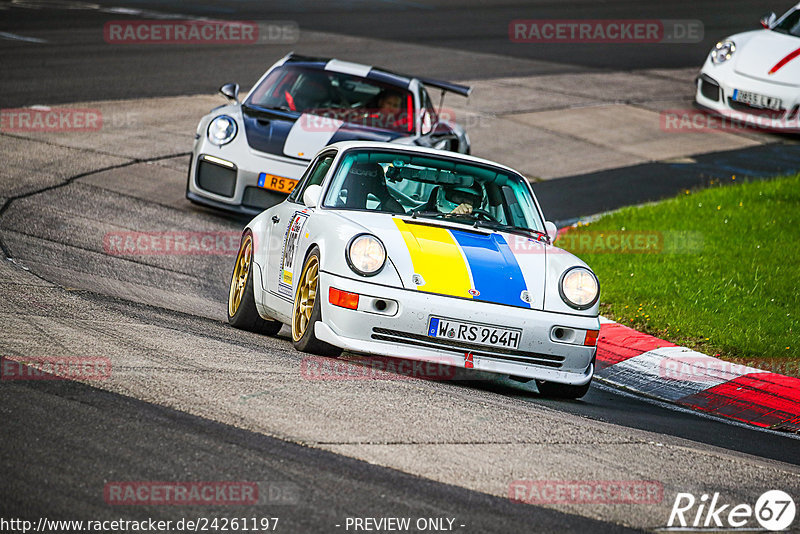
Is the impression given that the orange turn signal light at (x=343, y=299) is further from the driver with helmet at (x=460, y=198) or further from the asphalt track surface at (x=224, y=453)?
the driver with helmet at (x=460, y=198)

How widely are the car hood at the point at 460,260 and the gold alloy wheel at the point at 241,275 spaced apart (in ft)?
3.69

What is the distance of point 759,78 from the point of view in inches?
633

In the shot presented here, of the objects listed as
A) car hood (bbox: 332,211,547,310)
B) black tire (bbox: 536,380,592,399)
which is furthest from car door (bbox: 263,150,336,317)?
black tire (bbox: 536,380,592,399)

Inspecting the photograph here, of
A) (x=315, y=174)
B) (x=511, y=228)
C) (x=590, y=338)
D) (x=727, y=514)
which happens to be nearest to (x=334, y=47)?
(x=315, y=174)

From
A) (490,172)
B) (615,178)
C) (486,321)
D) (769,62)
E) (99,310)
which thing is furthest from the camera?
(769,62)

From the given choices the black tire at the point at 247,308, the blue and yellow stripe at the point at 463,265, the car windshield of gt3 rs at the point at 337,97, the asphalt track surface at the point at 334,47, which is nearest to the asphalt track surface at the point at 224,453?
the black tire at the point at 247,308

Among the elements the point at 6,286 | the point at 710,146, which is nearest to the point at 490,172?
the point at 6,286

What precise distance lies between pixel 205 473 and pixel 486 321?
2.35 m

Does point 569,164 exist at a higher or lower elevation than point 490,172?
lower

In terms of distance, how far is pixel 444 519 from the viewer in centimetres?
412

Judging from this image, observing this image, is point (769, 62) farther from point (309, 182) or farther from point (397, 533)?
point (397, 533)

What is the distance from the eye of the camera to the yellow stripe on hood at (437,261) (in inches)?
247

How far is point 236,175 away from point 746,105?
8.90 meters

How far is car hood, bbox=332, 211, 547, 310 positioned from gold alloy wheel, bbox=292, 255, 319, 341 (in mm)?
383
